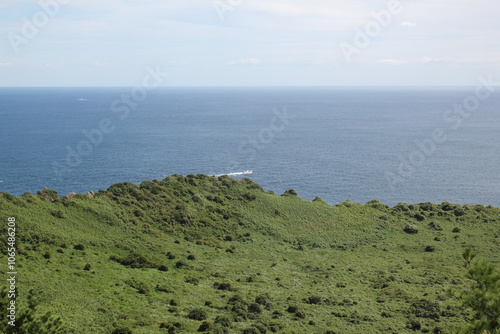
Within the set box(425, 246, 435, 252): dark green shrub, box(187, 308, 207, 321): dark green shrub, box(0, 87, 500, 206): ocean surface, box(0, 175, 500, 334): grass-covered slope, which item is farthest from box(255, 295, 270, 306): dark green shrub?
box(0, 87, 500, 206): ocean surface

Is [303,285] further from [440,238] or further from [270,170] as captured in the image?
[270,170]

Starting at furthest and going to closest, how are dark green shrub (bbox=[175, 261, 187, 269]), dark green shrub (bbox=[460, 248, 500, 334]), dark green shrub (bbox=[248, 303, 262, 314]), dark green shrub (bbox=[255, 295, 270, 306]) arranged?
dark green shrub (bbox=[175, 261, 187, 269]) → dark green shrub (bbox=[255, 295, 270, 306]) → dark green shrub (bbox=[248, 303, 262, 314]) → dark green shrub (bbox=[460, 248, 500, 334])

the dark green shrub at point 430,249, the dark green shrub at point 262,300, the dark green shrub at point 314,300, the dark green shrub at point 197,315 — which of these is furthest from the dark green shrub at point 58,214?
the dark green shrub at point 430,249

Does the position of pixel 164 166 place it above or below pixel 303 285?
above

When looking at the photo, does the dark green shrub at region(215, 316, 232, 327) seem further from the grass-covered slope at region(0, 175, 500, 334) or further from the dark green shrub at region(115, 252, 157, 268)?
the dark green shrub at region(115, 252, 157, 268)

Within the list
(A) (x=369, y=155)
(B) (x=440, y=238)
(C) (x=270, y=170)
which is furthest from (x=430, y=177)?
(B) (x=440, y=238)

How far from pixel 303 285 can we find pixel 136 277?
1850 cm

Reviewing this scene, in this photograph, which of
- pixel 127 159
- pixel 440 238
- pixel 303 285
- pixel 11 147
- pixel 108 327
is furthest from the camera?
pixel 11 147

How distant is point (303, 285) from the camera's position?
4953 cm

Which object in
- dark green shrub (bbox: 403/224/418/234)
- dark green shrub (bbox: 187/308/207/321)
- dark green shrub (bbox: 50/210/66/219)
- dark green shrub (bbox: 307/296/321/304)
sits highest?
dark green shrub (bbox: 50/210/66/219)

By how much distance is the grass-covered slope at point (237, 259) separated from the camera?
37219mm

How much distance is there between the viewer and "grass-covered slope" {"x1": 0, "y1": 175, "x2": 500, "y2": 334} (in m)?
37.2

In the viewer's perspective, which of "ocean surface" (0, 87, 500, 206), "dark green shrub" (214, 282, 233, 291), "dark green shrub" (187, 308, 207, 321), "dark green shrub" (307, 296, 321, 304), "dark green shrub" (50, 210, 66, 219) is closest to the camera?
"dark green shrub" (187, 308, 207, 321)

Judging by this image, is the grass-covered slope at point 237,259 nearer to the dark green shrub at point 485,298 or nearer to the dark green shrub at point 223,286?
the dark green shrub at point 223,286
